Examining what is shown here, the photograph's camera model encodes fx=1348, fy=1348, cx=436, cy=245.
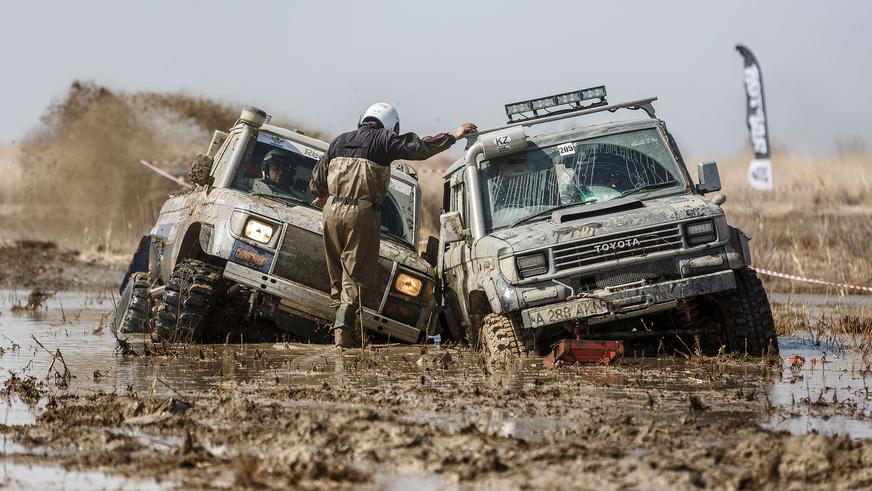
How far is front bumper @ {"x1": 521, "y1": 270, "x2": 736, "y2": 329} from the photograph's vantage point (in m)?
9.02

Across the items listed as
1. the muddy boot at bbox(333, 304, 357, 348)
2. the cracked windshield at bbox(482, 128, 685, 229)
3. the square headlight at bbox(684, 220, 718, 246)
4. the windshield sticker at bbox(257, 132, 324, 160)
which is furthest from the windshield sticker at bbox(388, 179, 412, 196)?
the square headlight at bbox(684, 220, 718, 246)

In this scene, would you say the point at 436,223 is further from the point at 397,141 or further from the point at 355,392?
the point at 355,392

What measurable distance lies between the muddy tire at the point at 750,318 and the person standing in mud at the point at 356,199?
8.11 ft

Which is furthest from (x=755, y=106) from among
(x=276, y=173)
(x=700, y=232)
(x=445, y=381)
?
(x=445, y=381)

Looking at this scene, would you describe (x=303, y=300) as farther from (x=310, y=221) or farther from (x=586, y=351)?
(x=586, y=351)

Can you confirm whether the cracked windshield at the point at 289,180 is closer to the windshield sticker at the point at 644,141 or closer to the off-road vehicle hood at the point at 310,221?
the off-road vehicle hood at the point at 310,221

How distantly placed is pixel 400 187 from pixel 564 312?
327cm

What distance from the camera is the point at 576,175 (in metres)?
10.2

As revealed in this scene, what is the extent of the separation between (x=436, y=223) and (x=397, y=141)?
15.3 meters

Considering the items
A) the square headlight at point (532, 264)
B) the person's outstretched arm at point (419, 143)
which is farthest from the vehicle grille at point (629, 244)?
the person's outstretched arm at point (419, 143)

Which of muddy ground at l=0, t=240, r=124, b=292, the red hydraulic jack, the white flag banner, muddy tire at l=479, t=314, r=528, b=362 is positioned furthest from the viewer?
the white flag banner

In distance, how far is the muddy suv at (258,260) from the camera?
1038cm

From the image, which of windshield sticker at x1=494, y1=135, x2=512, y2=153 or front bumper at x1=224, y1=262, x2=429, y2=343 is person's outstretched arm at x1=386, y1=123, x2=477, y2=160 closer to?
windshield sticker at x1=494, y1=135, x2=512, y2=153

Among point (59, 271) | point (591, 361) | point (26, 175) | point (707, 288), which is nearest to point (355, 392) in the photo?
point (591, 361)
